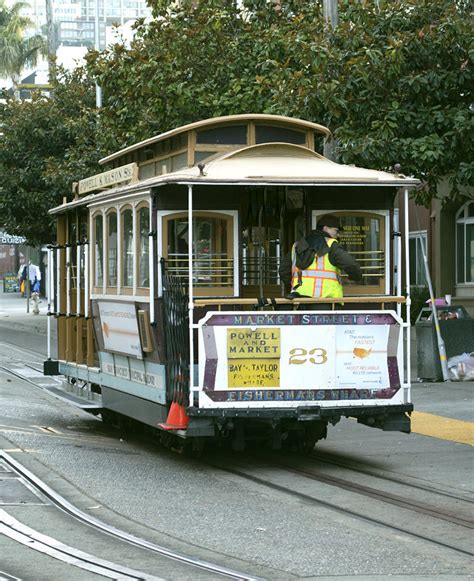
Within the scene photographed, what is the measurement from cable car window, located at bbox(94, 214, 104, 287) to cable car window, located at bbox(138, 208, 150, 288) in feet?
4.76

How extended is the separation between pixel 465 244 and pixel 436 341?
13011 millimetres

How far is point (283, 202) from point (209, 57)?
1090 centimetres

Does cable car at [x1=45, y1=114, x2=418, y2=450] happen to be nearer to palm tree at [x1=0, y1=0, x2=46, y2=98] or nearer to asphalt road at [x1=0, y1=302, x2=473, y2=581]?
asphalt road at [x1=0, y1=302, x2=473, y2=581]

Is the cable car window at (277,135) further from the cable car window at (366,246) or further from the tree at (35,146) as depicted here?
the tree at (35,146)

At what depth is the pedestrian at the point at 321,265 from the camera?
37.3 ft

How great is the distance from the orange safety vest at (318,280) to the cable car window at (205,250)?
0.67 metres

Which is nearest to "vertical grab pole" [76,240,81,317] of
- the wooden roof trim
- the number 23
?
the wooden roof trim

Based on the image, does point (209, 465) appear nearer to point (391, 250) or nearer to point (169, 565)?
point (391, 250)

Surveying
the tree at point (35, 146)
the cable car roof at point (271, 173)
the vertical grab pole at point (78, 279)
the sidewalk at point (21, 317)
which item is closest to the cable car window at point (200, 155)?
the cable car roof at point (271, 173)

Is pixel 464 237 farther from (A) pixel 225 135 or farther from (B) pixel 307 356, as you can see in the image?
(B) pixel 307 356

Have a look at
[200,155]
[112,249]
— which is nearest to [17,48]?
[112,249]

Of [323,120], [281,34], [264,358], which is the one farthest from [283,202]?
[281,34]

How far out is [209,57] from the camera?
74.1 feet

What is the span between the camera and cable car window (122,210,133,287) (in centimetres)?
1222
